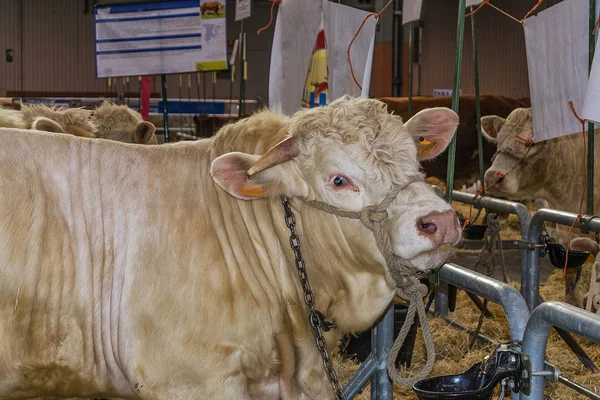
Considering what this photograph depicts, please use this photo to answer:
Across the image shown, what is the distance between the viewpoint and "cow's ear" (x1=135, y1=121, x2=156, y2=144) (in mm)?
6414

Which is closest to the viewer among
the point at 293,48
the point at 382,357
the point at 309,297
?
the point at 309,297

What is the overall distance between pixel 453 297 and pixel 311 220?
3.36m

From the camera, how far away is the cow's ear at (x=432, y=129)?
296 centimetres

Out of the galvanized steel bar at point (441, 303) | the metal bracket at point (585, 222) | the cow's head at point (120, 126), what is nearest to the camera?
the metal bracket at point (585, 222)

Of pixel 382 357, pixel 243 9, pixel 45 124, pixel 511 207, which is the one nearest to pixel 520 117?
pixel 243 9

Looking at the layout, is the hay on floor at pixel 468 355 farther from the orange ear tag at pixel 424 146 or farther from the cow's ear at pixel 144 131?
the cow's ear at pixel 144 131

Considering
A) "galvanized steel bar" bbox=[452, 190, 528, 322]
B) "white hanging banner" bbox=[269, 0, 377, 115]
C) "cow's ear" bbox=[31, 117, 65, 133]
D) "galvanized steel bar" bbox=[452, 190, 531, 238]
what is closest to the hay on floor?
"galvanized steel bar" bbox=[452, 190, 528, 322]

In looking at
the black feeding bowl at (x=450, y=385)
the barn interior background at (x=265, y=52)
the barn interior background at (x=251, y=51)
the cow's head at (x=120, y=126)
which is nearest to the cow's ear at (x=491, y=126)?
the cow's head at (x=120, y=126)

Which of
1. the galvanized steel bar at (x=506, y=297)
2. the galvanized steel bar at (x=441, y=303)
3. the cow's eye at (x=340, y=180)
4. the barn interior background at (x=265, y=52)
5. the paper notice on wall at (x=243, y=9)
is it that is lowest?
the galvanized steel bar at (x=441, y=303)

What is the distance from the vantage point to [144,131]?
6.49 meters

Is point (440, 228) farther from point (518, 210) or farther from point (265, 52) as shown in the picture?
point (265, 52)

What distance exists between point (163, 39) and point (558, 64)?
11.5ft

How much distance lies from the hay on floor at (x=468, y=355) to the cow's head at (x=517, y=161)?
143 centimetres

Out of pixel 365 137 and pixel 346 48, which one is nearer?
pixel 365 137
